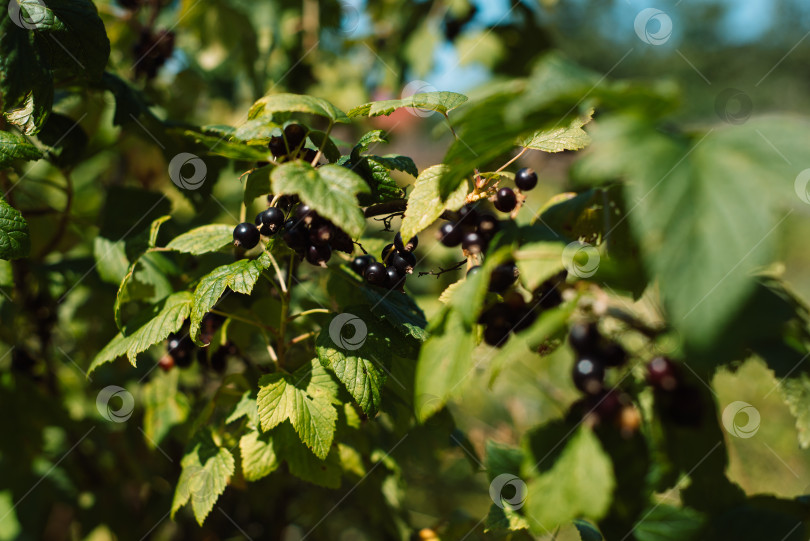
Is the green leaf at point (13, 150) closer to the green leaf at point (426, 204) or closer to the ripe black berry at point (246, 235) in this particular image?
the ripe black berry at point (246, 235)

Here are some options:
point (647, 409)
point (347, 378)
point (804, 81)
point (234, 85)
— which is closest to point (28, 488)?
point (347, 378)

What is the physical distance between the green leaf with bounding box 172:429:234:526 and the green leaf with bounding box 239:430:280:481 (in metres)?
0.06

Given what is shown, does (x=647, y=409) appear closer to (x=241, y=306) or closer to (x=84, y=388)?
(x=241, y=306)

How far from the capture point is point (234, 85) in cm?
340

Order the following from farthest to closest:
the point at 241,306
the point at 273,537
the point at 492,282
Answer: the point at 273,537
the point at 241,306
the point at 492,282

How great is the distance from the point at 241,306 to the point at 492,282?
869 millimetres

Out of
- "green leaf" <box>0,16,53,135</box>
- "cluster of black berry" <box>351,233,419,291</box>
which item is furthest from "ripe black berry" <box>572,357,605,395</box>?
"green leaf" <box>0,16,53,135</box>

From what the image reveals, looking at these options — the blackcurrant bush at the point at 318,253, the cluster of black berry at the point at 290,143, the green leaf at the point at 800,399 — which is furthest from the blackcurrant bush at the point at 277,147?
the green leaf at the point at 800,399

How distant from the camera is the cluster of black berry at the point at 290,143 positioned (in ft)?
3.61
